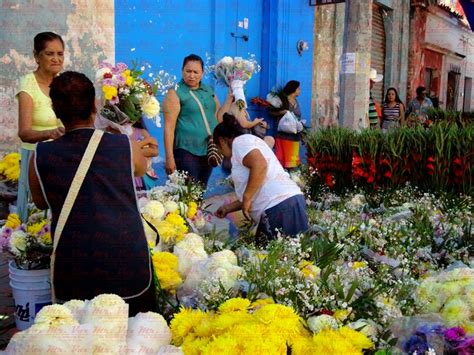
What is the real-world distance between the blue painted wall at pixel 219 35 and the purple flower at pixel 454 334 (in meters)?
5.51

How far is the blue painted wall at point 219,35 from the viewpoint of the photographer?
7.04 metres

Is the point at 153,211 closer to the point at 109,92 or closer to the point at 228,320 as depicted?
the point at 109,92

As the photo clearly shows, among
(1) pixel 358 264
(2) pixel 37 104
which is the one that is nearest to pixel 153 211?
(1) pixel 358 264

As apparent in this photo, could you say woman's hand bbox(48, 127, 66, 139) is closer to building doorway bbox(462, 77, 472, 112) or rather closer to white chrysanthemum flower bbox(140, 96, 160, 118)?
white chrysanthemum flower bbox(140, 96, 160, 118)

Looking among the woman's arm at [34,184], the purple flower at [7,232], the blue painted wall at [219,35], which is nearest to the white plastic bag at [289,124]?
the blue painted wall at [219,35]

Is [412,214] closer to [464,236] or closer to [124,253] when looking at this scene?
[464,236]

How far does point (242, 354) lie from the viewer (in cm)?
185

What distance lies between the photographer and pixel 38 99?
166 inches

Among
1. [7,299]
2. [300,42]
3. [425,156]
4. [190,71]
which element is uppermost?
[300,42]

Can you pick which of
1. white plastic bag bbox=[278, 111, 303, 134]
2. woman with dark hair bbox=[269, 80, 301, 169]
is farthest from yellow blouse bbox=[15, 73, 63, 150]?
woman with dark hair bbox=[269, 80, 301, 169]

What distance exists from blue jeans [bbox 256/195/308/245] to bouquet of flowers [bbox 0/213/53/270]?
141cm

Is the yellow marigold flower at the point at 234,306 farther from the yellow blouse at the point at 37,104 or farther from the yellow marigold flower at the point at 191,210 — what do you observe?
the yellow blouse at the point at 37,104

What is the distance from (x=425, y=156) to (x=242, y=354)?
376 cm

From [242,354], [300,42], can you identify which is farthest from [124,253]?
[300,42]
